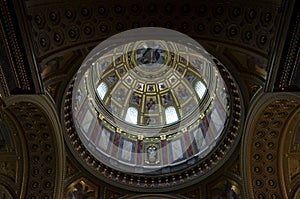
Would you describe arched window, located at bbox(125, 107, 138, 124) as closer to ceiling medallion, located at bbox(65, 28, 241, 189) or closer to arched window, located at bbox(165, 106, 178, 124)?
ceiling medallion, located at bbox(65, 28, 241, 189)

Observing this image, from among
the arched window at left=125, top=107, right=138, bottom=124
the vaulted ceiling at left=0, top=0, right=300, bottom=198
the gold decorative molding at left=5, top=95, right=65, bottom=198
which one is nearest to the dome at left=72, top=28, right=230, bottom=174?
the arched window at left=125, top=107, right=138, bottom=124

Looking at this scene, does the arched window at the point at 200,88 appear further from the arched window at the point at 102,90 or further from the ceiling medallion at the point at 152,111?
the arched window at the point at 102,90

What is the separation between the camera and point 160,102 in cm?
2167

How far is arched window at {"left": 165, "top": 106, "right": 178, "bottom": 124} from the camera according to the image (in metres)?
20.2

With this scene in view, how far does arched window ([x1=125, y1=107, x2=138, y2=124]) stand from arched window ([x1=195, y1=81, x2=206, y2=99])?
11.8 feet

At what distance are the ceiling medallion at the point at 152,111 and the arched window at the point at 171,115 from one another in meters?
0.06

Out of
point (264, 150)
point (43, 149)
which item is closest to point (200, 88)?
point (264, 150)

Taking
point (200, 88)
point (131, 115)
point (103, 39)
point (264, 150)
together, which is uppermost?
point (200, 88)

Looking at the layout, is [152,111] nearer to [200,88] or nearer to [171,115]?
[171,115]

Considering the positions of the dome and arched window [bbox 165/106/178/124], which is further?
arched window [bbox 165/106/178/124]

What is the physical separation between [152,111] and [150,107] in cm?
37

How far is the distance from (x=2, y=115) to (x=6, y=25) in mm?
3016

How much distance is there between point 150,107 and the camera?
21.5m

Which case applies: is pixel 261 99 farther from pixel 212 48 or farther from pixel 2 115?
pixel 2 115
